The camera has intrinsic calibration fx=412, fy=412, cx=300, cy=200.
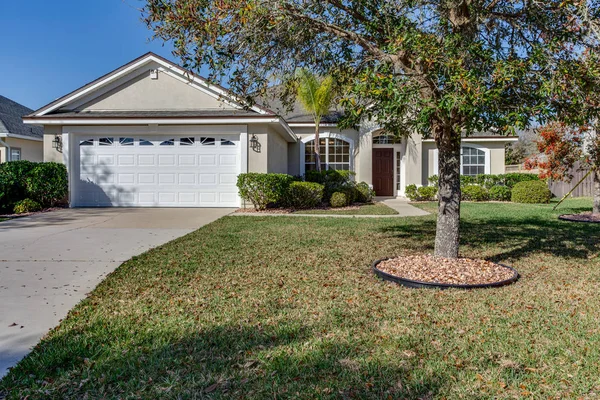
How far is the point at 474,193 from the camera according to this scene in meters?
17.6

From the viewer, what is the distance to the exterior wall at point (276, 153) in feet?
46.9

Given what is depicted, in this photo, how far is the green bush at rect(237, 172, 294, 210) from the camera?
12.9 metres

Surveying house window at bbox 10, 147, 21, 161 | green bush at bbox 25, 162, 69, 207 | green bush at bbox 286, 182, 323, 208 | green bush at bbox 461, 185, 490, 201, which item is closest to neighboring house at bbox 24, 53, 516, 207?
green bush at bbox 25, 162, 69, 207

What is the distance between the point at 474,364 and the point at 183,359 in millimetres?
2098

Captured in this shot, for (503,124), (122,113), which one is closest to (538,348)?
(503,124)

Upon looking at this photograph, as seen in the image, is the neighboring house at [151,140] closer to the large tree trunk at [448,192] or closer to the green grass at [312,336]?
the green grass at [312,336]

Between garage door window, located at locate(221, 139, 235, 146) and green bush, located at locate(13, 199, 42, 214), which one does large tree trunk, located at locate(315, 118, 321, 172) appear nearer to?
garage door window, located at locate(221, 139, 235, 146)

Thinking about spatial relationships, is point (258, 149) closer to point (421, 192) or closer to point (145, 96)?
point (145, 96)

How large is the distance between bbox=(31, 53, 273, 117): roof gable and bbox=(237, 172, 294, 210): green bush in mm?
2818

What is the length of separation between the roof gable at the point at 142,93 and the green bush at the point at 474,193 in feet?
34.8

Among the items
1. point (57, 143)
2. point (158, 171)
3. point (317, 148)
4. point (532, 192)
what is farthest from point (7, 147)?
point (532, 192)

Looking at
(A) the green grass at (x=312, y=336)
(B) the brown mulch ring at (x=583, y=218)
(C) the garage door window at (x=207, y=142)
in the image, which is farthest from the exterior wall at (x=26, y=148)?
(B) the brown mulch ring at (x=583, y=218)

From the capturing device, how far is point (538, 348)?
317 centimetres

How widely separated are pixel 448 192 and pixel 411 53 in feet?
6.21
